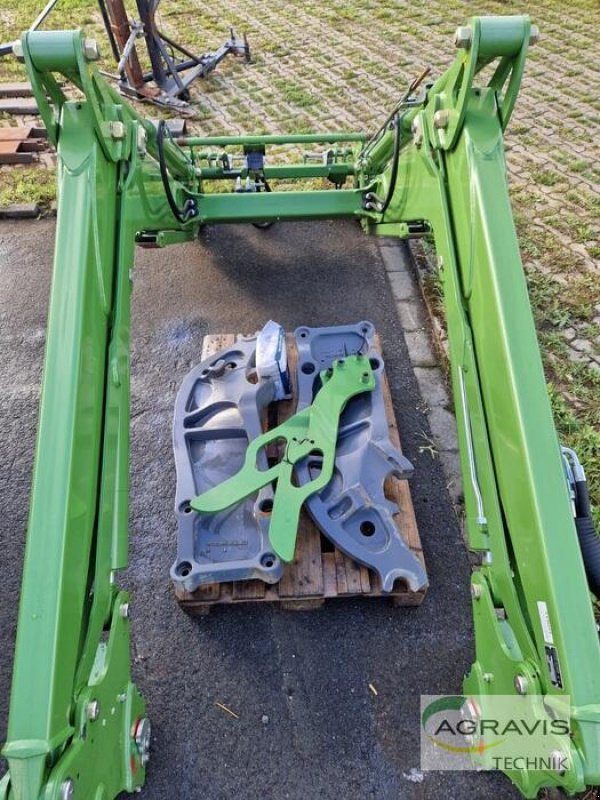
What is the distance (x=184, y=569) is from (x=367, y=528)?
788 mm

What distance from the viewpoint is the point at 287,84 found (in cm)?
598

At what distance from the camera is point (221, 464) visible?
2.66m

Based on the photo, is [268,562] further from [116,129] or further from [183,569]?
[116,129]

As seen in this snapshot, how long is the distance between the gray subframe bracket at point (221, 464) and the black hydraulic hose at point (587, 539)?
110 centimetres

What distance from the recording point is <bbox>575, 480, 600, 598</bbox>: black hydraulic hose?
1696 millimetres

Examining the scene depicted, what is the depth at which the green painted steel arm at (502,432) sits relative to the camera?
135 centimetres

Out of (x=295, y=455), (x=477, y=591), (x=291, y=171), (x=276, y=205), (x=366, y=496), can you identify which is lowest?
(x=477, y=591)

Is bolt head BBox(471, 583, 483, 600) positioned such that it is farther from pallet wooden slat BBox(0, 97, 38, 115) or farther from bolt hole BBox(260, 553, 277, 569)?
pallet wooden slat BBox(0, 97, 38, 115)

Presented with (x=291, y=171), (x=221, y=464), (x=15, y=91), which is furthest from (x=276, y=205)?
(x=15, y=91)

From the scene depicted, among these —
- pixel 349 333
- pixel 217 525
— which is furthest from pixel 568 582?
pixel 349 333

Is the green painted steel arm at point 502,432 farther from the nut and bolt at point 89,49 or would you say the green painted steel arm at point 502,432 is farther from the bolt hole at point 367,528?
the nut and bolt at point 89,49

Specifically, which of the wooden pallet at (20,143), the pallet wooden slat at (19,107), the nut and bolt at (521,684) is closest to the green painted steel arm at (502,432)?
the nut and bolt at (521,684)

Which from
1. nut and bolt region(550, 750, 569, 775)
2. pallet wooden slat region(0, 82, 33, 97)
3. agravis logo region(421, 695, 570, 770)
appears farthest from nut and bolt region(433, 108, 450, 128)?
pallet wooden slat region(0, 82, 33, 97)

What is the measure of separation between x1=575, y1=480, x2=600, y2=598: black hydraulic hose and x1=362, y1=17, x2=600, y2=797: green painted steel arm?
0.24 metres
